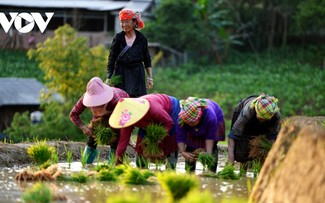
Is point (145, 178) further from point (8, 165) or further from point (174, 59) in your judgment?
point (174, 59)

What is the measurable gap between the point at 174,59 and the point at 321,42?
792 centimetres

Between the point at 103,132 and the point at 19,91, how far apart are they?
2728 cm

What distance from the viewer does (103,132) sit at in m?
9.70

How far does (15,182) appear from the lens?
825 cm

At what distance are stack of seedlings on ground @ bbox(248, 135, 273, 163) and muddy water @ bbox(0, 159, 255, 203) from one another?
2.14ft

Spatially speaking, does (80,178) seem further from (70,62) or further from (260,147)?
(70,62)

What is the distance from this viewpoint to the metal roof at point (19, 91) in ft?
118

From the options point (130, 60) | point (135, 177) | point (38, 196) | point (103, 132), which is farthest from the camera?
point (130, 60)

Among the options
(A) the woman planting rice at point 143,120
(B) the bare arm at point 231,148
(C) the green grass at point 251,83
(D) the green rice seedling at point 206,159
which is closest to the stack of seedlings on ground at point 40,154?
(A) the woman planting rice at point 143,120

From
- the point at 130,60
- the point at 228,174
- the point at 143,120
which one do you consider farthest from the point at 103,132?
the point at 130,60

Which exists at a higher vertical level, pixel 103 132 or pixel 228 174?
pixel 103 132

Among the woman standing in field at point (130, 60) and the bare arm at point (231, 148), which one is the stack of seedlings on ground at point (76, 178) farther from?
the woman standing in field at point (130, 60)

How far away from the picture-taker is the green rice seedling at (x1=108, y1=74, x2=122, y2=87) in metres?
10.8

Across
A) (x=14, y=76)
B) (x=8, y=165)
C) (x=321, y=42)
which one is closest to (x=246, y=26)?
(x=321, y=42)
